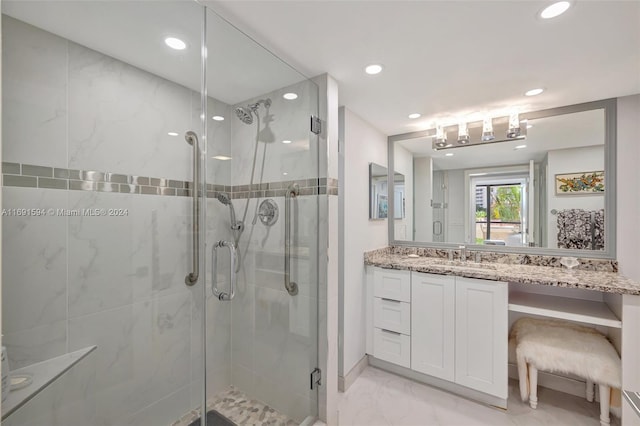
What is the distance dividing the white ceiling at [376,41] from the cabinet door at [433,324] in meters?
1.54

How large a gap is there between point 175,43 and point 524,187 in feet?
9.46

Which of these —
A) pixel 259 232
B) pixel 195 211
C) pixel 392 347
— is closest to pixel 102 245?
pixel 195 211

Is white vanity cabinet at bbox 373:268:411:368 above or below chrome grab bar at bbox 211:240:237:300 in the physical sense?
below

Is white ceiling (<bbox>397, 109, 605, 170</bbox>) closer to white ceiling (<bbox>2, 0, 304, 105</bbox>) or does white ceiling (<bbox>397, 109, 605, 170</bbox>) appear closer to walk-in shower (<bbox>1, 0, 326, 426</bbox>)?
walk-in shower (<bbox>1, 0, 326, 426</bbox>)

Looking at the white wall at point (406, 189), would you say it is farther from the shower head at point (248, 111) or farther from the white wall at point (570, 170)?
→ the shower head at point (248, 111)

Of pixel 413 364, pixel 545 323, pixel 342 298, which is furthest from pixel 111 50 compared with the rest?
pixel 545 323

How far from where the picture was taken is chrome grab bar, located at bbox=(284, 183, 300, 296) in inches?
69.5

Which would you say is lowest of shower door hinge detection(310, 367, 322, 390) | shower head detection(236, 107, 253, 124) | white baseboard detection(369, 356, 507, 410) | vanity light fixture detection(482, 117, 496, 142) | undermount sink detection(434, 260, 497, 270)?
white baseboard detection(369, 356, 507, 410)

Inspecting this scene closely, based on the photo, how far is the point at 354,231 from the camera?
243 cm

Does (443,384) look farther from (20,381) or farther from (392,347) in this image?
(20,381)

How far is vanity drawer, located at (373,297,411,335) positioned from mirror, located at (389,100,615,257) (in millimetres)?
800

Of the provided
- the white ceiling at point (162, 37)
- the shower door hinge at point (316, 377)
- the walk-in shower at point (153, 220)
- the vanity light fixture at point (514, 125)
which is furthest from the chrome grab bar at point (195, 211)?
the vanity light fixture at point (514, 125)

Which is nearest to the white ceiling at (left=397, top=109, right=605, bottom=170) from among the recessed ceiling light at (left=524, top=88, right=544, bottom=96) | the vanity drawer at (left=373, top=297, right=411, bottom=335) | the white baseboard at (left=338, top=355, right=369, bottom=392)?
the recessed ceiling light at (left=524, top=88, right=544, bottom=96)

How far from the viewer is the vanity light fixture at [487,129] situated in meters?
2.47
